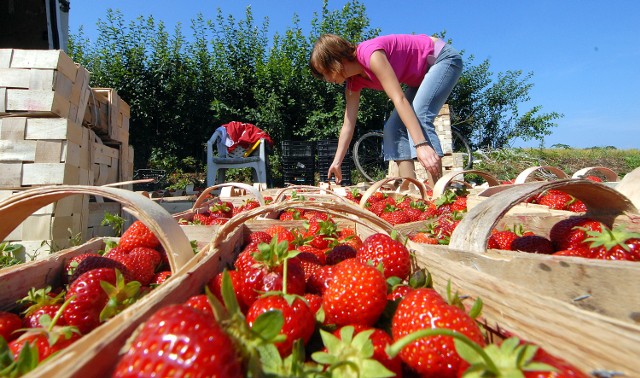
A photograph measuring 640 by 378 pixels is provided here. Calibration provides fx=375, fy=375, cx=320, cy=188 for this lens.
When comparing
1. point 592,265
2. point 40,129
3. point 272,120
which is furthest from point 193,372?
point 272,120

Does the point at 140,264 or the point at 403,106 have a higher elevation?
the point at 403,106

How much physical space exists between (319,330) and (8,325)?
64 cm

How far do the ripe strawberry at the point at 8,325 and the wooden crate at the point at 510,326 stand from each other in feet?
1.21

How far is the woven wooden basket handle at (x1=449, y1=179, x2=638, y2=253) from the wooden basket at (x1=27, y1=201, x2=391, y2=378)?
254 millimetres

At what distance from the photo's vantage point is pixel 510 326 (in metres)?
0.62

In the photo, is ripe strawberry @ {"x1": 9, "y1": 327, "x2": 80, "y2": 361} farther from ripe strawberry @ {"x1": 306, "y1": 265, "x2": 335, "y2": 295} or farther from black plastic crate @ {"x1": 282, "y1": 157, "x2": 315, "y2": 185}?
black plastic crate @ {"x1": 282, "y1": 157, "x2": 315, "y2": 185}

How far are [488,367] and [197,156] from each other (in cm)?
1200

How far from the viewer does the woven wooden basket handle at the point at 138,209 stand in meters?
0.88

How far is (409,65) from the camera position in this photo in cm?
308

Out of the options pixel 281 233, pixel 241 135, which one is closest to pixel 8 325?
pixel 281 233

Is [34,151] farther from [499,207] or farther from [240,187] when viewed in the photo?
[499,207]

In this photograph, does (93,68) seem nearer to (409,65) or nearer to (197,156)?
(197,156)

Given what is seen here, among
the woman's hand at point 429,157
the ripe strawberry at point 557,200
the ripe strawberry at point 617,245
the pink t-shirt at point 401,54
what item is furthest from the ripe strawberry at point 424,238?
the pink t-shirt at point 401,54

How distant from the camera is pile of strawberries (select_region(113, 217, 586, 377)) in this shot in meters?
0.45
